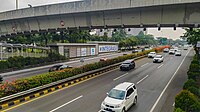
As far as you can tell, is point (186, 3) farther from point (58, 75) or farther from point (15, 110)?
point (15, 110)

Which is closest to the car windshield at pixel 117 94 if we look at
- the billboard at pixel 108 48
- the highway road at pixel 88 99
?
the highway road at pixel 88 99

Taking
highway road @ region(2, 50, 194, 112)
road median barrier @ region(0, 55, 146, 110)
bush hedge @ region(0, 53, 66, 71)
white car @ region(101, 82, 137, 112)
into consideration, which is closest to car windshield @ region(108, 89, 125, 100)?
white car @ region(101, 82, 137, 112)

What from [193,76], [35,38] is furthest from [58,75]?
[35,38]

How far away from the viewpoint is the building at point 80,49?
44906 millimetres

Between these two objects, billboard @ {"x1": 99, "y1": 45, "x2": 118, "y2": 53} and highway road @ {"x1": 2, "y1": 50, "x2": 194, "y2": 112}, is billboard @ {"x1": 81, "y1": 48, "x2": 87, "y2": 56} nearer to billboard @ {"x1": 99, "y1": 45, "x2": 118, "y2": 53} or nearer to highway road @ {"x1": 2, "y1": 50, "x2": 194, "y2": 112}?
billboard @ {"x1": 99, "y1": 45, "x2": 118, "y2": 53}

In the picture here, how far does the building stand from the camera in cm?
4491

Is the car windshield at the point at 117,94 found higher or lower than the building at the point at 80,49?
lower

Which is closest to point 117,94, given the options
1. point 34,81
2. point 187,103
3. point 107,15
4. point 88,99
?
point 88,99

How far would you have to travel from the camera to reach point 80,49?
53.1m

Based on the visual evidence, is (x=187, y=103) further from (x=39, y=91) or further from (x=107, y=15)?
(x=107, y=15)

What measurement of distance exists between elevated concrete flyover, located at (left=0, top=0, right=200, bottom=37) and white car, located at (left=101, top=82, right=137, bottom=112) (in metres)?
9.70

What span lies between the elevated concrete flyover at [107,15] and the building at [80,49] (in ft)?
51.4

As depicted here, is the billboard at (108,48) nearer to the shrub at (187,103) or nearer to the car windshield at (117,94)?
the car windshield at (117,94)

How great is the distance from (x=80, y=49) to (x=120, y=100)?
42974 mm
